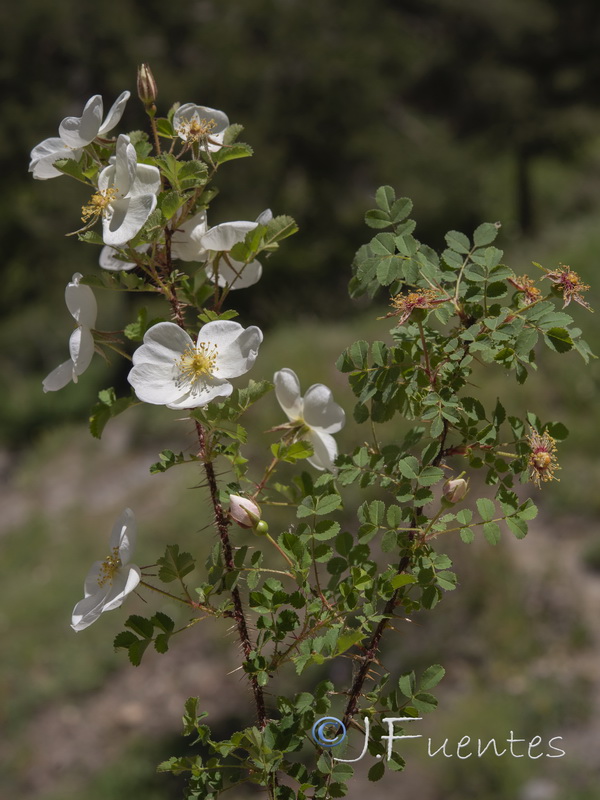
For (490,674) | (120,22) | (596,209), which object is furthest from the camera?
(596,209)

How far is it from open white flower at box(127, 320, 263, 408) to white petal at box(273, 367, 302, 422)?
0.08 m

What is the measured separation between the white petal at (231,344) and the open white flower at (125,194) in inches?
5.1

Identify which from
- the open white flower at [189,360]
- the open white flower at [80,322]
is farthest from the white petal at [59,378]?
the open white flower at [189,360]

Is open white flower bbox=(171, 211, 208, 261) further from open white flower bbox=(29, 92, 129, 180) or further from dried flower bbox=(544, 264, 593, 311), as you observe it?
dried flower bbox=(544, 264, 593, 311)

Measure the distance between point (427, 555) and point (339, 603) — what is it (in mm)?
108

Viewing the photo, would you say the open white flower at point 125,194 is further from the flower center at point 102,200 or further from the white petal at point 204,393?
the white petal at point 204,393

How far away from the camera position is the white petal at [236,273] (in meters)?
1.03

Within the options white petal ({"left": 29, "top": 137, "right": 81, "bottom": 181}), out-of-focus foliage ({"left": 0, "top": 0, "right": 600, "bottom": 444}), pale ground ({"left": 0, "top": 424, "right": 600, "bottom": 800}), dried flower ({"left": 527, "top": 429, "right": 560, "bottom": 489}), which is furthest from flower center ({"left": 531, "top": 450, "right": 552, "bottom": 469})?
out-of-focus foliage ({"left": 0, "top": 0, "right": 600, "bottom": 444})

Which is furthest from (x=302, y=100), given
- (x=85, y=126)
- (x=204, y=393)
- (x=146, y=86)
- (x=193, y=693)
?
(x=204, y=393)

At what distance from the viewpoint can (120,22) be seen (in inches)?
312

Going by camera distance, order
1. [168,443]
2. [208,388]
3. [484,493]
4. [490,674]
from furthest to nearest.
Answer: [168,443] < [484,493] < [490,674] < [208,388]

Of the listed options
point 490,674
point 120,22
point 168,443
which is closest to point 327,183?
point 120,22

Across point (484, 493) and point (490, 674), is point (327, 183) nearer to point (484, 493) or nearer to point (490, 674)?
point (484, 493)

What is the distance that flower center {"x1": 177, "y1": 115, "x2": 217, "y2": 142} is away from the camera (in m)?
0.96
